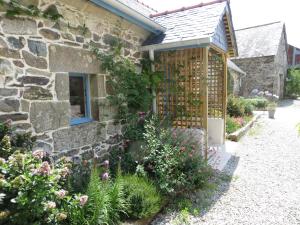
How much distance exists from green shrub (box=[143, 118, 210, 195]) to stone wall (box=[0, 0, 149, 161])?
3.03ft

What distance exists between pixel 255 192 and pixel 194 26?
12.1ft

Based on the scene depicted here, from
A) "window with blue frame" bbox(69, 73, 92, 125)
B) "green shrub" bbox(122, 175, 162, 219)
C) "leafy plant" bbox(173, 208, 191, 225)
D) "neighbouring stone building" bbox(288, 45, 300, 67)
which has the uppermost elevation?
"neighbouring stone building" bbox(288, 45, 300, 67)

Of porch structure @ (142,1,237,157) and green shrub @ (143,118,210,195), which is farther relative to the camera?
porch structure @ (142,1,237,157)

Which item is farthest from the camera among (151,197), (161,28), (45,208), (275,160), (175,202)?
(275,160)

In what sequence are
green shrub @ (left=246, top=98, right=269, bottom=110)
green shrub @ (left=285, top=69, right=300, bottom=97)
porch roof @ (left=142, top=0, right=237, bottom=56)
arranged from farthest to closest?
green shrub @ (left=285, top=69, right=300, bottom=97) < green shrub @ (left=246, top=98, right=269, bottom=110) < porch roof @ (left=142, top=0, right=237, bottom=56)

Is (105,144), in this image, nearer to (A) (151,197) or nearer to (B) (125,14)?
(A) (151,197)

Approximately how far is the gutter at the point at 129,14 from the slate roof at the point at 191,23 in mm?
243

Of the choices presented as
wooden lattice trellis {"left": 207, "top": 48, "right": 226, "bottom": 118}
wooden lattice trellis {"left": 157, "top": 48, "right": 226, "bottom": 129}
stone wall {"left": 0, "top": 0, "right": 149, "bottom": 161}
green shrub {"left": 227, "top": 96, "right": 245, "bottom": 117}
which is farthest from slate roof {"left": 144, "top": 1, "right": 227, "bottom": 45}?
green shrub {"left": 227, "top": 96, "right": 245, "bottom": 117}

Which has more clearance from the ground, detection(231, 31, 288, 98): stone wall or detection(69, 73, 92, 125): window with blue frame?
detection(231, 31, 288, 98): stone wall

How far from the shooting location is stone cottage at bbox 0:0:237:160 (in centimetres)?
297

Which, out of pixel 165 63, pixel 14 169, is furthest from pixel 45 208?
pixel 165 63

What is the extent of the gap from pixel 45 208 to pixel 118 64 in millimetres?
3145

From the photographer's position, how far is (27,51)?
306 centimetres

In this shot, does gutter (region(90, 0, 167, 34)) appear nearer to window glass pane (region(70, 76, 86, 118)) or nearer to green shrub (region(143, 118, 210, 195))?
window glass pane (region(70, 76, 86, 118))
